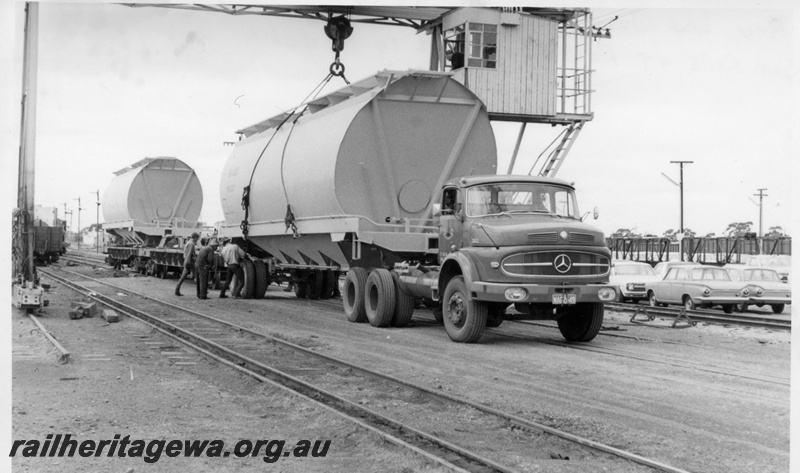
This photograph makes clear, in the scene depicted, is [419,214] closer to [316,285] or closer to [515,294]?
[515,294]

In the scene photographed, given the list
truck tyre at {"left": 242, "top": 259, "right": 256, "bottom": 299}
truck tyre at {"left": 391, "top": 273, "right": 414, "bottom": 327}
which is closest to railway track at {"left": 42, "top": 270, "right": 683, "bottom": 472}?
truck tyre at {"left": 391, "top": 273, "right": 414, "bottom": 327}

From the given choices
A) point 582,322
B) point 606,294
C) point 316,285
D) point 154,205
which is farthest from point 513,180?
point 154,205

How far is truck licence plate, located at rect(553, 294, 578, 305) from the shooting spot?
38.8ft

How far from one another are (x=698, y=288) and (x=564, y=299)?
1006 centimetres

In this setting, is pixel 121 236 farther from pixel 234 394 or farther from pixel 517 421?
pixel 517 421

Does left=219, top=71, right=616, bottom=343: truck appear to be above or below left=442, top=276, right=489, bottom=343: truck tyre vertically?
above

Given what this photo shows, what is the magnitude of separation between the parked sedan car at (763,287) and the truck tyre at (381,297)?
10.6m

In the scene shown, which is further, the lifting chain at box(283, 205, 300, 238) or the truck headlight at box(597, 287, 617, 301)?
the lifting chain at box(283, 205, 300, 238)

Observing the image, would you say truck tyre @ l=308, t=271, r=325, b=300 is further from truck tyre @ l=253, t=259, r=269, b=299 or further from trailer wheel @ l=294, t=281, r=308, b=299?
truck tyre @ l=253, t=259, r=269, b=299

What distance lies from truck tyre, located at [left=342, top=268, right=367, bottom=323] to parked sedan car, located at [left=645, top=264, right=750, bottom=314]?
949cm

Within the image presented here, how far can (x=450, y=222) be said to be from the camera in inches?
528

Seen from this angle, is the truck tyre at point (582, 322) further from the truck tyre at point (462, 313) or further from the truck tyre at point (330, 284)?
the truck tyre at point (330, 284)

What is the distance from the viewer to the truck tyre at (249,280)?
2269cm

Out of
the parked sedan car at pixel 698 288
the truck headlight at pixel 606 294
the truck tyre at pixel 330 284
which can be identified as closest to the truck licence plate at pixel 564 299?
the truck headlight at pixel 606 294
